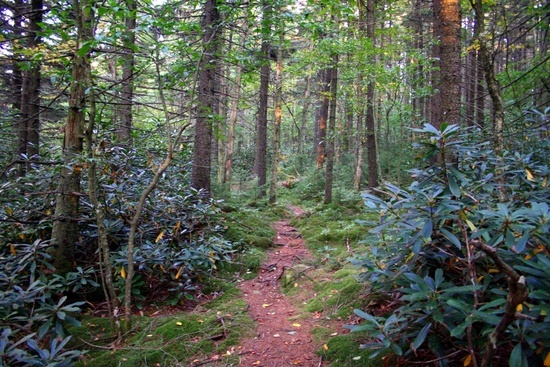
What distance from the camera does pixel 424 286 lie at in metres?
2.15

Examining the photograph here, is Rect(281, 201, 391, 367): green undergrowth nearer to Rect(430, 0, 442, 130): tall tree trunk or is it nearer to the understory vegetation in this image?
the understory vegetation

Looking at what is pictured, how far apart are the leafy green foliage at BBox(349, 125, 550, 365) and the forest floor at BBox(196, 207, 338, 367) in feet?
3.57

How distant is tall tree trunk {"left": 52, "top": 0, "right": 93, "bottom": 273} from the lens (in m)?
3.97

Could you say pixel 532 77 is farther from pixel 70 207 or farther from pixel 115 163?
pixel 70 207

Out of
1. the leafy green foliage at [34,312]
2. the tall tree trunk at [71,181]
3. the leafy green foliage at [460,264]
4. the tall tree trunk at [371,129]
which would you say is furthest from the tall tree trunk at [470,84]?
the leafy green foliage at [34,312]

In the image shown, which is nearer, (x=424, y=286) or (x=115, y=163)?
(x=424, y=286)

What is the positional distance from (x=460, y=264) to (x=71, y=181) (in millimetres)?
4458

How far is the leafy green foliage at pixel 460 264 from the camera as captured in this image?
1828mm

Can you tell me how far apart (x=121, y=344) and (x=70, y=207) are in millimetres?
1940

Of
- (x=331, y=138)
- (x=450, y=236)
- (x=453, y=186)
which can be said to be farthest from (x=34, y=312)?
(x=331, y=138)

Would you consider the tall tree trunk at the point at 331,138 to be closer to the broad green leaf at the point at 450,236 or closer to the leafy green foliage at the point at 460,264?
the leafy green foliage at the point at 460,264

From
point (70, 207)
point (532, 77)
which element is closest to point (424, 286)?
point (70, 207)

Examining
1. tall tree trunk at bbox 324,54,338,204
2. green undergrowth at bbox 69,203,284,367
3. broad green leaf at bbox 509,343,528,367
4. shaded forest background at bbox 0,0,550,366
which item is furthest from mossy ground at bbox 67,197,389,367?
tall tree trunk at bbox 324,54,338,204

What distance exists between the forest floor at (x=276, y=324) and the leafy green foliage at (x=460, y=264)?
3.57 feet
